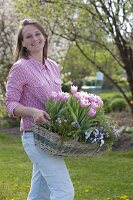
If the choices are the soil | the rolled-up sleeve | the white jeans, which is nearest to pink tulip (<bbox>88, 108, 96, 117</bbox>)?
the white jeans

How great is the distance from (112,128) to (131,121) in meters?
9.66

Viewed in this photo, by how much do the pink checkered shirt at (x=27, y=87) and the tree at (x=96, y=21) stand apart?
6.56 metres

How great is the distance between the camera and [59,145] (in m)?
3.80

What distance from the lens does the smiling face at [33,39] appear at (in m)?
4.16

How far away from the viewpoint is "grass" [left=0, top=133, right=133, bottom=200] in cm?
623

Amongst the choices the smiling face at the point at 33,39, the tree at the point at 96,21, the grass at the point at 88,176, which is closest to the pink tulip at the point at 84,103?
the smiling face at the point at 33,39

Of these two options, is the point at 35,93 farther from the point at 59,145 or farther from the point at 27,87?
the point at 59,145

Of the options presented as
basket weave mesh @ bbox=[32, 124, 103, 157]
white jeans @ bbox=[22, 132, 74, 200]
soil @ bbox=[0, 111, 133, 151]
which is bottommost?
soil @ bbox=[0, 111, 133, 151]

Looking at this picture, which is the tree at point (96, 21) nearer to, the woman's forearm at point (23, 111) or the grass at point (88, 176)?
the grass at point (88, 176)

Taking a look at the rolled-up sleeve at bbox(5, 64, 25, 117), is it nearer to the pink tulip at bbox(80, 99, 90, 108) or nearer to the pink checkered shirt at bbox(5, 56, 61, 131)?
the pink checkered shirt at bbox(5, 56, 61, 131)

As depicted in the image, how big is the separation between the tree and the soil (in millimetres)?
1392

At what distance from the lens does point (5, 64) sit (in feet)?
48.9

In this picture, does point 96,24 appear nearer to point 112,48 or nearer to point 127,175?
point 112,48

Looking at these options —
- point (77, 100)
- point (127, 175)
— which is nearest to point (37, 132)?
point (77, 100)
